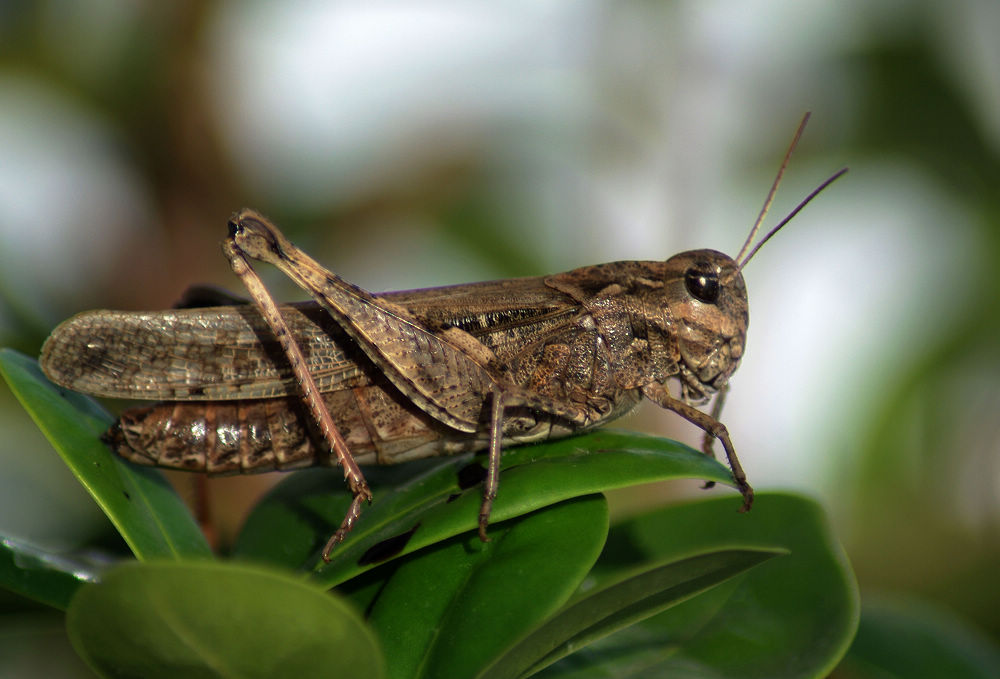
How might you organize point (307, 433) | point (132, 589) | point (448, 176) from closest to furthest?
1. point (132, 589)
2. point (307, 433)
3. point (448, 176)

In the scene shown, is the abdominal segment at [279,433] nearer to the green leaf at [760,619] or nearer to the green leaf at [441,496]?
the green leaf at [441,496]

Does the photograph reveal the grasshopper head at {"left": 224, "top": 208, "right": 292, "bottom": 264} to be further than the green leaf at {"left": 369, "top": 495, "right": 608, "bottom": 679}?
Yes

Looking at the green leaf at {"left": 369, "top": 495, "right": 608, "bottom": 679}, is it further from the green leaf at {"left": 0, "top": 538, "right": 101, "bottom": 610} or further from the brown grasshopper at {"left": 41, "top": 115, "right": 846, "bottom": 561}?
the green leaf at {"left": 0, "top": 538, "right": 101, "bottom": 610}

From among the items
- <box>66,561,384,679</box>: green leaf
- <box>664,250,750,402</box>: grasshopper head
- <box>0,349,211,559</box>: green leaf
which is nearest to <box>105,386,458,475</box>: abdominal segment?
<box>0,349,211,559</box>: green leaf

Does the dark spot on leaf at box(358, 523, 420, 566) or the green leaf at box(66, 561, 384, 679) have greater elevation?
the green leaf at box(66, 561, 384, 679)

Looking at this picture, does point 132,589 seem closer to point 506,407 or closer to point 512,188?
point 506,407

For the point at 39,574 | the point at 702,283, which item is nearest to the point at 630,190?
the point at 702,283

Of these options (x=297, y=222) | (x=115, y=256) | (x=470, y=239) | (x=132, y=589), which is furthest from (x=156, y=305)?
(x=132, y=589)

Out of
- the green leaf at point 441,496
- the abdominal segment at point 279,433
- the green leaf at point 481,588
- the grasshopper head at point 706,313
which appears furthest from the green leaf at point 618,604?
the grasshopper head at point 706,313
